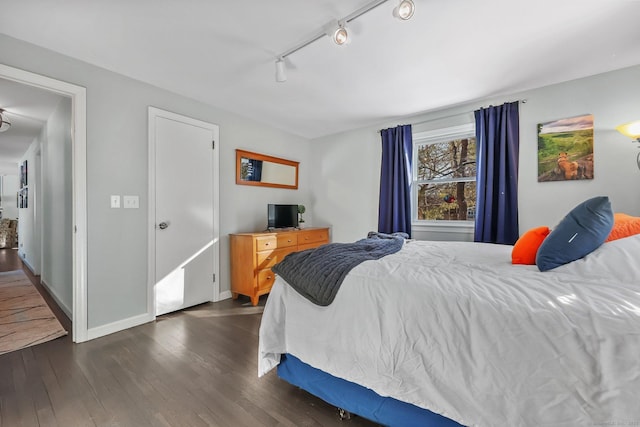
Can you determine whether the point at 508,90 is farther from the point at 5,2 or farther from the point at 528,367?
the point at 5,2

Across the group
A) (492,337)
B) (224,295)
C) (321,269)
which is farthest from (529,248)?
(224,295)

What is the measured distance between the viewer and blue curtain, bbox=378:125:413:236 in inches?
141

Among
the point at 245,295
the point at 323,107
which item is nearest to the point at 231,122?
the point at 323,107

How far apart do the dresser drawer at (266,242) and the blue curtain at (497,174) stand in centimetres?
240

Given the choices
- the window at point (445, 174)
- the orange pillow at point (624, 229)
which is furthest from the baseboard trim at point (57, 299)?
the orange pillow at point (624, 229)

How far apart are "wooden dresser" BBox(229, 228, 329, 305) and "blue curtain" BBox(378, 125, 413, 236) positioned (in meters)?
1.36

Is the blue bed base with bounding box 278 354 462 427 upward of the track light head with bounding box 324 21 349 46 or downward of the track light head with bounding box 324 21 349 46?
downward

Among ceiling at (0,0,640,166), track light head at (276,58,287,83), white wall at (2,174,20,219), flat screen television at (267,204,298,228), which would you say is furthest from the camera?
white wall at (2,174,20,219)

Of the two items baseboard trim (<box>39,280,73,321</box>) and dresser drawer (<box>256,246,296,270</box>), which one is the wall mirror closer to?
dresser drawer (<box>256,246,296,270</box>)

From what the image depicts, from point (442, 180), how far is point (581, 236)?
2.31 m

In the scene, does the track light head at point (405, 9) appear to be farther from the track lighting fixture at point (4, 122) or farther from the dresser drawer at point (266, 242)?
the track lighting fixture at point (4, 122)

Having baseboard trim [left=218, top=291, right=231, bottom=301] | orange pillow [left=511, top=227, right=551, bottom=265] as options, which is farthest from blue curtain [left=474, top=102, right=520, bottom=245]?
baseboard trim [left=218, top=291, right=231, bottom=301]

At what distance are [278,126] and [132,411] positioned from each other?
142 inches

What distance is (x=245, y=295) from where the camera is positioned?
3.41 metres
